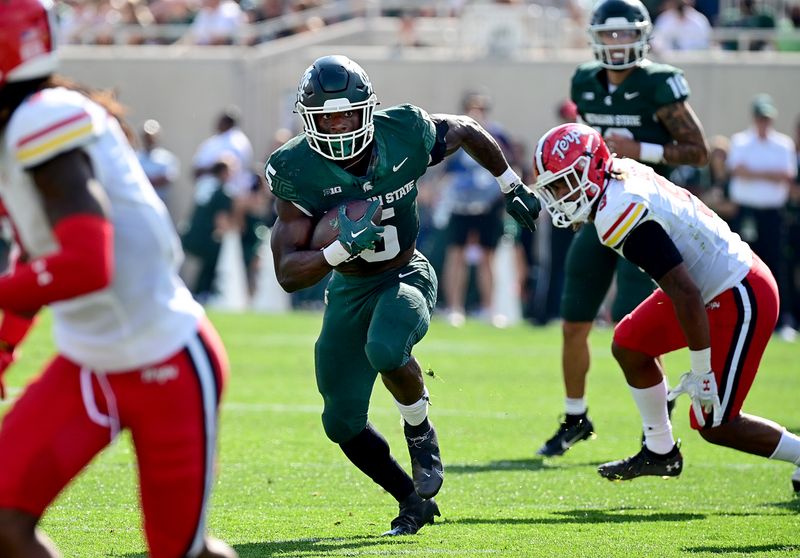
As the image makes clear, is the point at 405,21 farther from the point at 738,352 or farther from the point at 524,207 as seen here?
the point at 738,352

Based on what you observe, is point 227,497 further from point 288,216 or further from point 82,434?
point 82,434

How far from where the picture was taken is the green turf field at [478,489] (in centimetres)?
482

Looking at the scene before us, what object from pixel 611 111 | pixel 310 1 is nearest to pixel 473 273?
pixel 310 1

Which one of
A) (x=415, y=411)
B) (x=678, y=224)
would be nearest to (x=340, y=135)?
(x=415, y=411)

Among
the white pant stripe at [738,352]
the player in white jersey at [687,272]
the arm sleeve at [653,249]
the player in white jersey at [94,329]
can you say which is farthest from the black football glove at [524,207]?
the player in white jersey at [94,329]

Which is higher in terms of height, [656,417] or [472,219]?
[656,417]

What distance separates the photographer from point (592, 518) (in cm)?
533

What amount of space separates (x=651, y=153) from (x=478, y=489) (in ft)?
6.37

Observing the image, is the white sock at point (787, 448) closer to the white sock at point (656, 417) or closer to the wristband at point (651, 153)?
the white sock at point (656, 417)

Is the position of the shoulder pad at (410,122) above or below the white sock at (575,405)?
above

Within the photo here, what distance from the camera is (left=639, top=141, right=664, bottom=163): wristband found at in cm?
666

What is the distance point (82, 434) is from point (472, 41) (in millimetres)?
13338

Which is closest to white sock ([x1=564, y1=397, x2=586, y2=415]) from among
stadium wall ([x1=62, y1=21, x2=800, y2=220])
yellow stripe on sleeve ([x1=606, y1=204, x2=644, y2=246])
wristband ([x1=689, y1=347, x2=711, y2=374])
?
wristband ([x1=689, y1=347, x2=711, y2=374])

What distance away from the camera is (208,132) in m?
16.3
